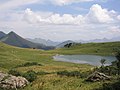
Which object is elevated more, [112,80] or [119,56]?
[119,56]

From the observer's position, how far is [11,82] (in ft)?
154

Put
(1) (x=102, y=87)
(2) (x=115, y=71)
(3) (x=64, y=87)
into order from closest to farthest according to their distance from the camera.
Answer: (1) (x=102, y=87) → (3) (x=64, y=87) → (2) (x=115, y=71)

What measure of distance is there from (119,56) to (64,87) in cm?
1200

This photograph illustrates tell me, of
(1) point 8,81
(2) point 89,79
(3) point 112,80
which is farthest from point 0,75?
(3) point 112,80

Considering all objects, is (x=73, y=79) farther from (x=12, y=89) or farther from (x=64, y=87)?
(x=12, y=89)

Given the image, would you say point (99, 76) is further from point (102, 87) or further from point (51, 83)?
point (51, 83)

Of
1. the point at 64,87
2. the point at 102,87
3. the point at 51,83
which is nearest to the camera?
the point at 102,87

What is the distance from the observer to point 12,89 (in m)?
45.4

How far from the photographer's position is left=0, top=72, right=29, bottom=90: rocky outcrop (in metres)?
46.0

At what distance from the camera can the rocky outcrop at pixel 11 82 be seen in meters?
46.0

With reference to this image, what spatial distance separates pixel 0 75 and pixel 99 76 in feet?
59.2

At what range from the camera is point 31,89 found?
45344 millimetres

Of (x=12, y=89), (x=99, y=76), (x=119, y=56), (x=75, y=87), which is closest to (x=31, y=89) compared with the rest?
(x=12, y=89)

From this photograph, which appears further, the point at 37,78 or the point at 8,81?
the point at 37,78
